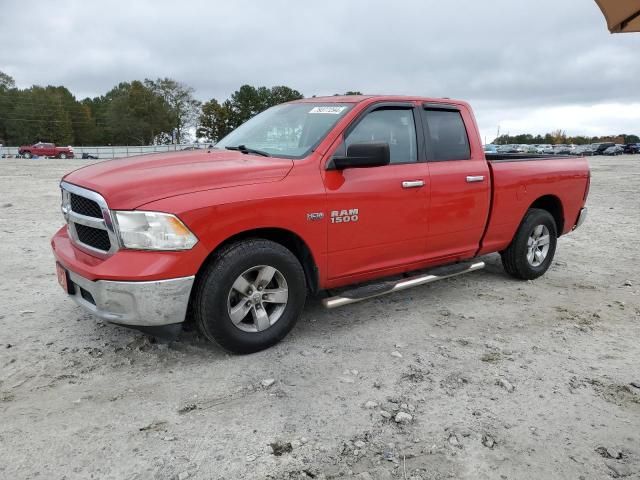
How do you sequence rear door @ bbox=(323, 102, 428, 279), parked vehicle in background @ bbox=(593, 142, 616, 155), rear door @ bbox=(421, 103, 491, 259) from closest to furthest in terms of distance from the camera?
rear door @ bbox=(323, 102, 428, 279) < rear door @ bbox=(421, 103, 491, 259) < parked vehicle in background @ bbox=(593, 142, 616, 155)

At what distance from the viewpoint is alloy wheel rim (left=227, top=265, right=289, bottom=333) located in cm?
353

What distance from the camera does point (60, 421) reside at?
2844 mm

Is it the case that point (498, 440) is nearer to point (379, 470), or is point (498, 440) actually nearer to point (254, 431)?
point (379, 470)

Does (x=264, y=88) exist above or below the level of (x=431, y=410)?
above

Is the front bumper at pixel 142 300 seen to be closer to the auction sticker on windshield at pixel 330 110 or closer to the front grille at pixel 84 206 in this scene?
the front grille at pixel 84 206

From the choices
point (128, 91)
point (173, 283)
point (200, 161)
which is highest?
point (128, 91)

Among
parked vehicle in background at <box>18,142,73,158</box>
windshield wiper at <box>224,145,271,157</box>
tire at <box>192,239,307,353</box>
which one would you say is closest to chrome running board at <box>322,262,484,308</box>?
tire at <box>192,239,307,353</box>

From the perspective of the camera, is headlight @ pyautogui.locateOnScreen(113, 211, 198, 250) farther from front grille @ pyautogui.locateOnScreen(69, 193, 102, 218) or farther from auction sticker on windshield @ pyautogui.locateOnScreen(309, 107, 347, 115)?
auction sticker on windshield @ pyautogui.locateOnScreen(309, 107, 347, 115)

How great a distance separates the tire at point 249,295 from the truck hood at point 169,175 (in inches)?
18.4

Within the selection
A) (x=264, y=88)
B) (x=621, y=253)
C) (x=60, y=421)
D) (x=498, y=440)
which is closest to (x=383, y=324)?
(x=498, y=440)

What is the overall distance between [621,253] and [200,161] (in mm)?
6061

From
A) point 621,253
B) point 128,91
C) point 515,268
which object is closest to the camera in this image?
point 515,268

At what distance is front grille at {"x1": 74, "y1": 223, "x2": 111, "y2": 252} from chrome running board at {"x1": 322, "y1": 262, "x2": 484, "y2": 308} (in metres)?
1.61

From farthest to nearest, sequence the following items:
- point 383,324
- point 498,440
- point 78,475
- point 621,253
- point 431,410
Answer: point 621,253, point 383,324, point 431,410, point 498,440, point 78,475
